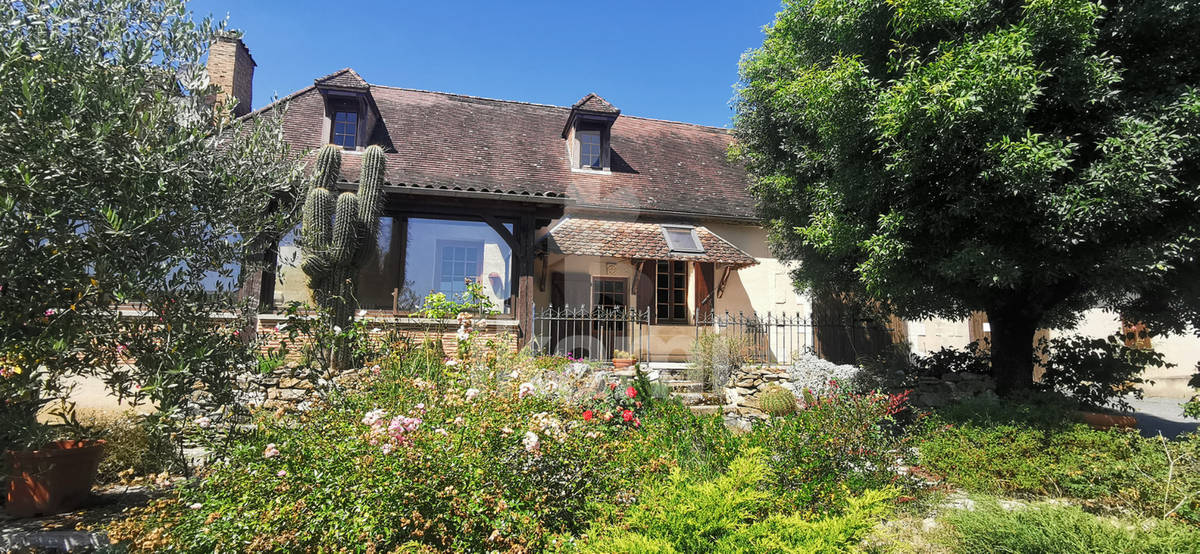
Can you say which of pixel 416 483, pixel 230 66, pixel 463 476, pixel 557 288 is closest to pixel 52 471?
pixel 416 483

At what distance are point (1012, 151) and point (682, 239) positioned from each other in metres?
7.68

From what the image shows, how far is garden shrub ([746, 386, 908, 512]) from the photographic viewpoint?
3.84 m

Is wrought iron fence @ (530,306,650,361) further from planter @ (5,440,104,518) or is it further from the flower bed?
planter @ (5,440,104,518)

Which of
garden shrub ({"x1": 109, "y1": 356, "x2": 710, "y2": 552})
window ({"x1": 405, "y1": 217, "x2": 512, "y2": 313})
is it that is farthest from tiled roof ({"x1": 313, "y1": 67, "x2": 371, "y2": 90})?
garden shrub ({"x1": 109, "y1": 356, "x2": 710, "y2": 552})

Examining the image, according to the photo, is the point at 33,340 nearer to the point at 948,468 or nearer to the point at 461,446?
the point at 461,446

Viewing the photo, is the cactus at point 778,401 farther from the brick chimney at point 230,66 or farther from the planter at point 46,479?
the brick chimney at point 230,66

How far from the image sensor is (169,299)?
3.53 metres

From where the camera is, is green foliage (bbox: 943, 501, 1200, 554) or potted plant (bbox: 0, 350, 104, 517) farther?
potted plant (bbox: 0, 350, 104, 517)

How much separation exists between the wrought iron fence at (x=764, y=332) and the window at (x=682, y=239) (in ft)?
4.99

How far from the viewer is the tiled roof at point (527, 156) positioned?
12.6m

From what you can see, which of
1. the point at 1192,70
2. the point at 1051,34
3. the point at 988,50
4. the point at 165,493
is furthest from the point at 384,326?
the point at 1192,70

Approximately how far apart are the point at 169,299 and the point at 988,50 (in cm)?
725

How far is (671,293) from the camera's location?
1331 cm

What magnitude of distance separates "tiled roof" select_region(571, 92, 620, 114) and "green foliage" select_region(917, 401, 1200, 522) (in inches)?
410
